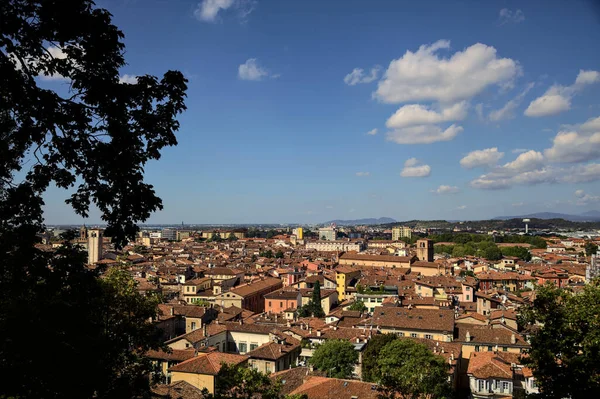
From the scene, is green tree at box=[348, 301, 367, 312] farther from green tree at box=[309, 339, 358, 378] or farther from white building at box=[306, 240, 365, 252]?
white building at box=[306, 240, 365, 252]

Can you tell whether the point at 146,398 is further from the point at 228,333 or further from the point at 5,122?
the point at 228,333

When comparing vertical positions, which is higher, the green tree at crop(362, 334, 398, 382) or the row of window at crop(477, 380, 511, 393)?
the green tree at crop(362, 334, 398, 382)

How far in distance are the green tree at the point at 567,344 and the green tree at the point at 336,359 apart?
521 inches

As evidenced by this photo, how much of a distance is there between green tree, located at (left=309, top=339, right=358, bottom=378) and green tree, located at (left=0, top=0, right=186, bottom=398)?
20.1 m

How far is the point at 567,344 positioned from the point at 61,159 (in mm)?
13760

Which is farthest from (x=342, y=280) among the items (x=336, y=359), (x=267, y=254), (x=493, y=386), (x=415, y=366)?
(x=267, y=254)

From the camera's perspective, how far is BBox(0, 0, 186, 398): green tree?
6355 millimetres

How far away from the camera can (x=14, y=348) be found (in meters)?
6.40

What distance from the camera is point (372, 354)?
25.7 m

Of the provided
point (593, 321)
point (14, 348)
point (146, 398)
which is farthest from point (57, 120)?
point (593, 321)

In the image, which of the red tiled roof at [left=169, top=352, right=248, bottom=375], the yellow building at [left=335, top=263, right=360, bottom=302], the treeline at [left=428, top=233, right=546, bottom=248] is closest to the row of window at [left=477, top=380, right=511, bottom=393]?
the red tiled roof at [left=169, top=352, right=248, bottom=375]

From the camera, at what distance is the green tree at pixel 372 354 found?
82.7ft

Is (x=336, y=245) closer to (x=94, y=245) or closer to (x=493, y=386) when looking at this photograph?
(x=94, y=245)

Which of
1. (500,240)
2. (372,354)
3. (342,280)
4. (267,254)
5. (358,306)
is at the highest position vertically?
(500,240)
